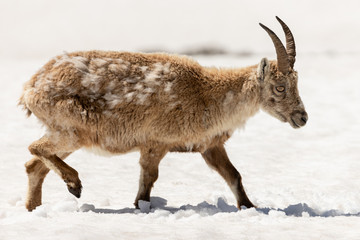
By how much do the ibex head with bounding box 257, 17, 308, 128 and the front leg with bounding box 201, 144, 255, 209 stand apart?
3.07 ft

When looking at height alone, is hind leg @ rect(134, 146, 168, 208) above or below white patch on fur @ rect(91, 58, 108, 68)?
below

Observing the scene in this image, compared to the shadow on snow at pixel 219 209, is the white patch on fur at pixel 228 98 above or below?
above

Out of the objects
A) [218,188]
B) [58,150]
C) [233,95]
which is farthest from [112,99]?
[218,188]

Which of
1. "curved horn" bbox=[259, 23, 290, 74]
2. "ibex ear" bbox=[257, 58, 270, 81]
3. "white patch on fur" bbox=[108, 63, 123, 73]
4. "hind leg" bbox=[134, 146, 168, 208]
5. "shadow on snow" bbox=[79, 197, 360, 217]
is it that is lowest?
"shadow on snow" bbox=[79, 197, 360, 217]

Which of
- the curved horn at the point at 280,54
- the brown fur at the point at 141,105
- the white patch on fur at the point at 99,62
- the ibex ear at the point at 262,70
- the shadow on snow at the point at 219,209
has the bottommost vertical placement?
the shadow on snow at the point at 219,209

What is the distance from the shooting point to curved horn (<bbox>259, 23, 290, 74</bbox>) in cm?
800

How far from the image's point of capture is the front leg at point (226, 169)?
27.2 ft

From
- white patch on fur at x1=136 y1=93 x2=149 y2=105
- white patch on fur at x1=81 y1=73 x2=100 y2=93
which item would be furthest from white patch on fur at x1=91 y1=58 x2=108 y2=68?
white patch on fur at x1=136 y1=93 x2=149 y2=105

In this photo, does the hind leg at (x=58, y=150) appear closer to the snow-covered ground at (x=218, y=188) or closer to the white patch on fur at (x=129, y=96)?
the snow-covered ground at (x=218, y=188)

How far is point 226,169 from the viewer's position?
838cm

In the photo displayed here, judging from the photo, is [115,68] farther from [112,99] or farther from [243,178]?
[243,178]

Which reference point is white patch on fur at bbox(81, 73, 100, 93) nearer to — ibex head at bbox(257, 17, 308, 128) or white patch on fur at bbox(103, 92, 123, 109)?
white patch on fur at bbox(103, 92, 123, 109)

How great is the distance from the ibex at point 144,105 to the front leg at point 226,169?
0.02m

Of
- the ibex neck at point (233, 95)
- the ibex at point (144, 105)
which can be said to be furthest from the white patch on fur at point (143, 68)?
the ibex neck at point (233, 95)
